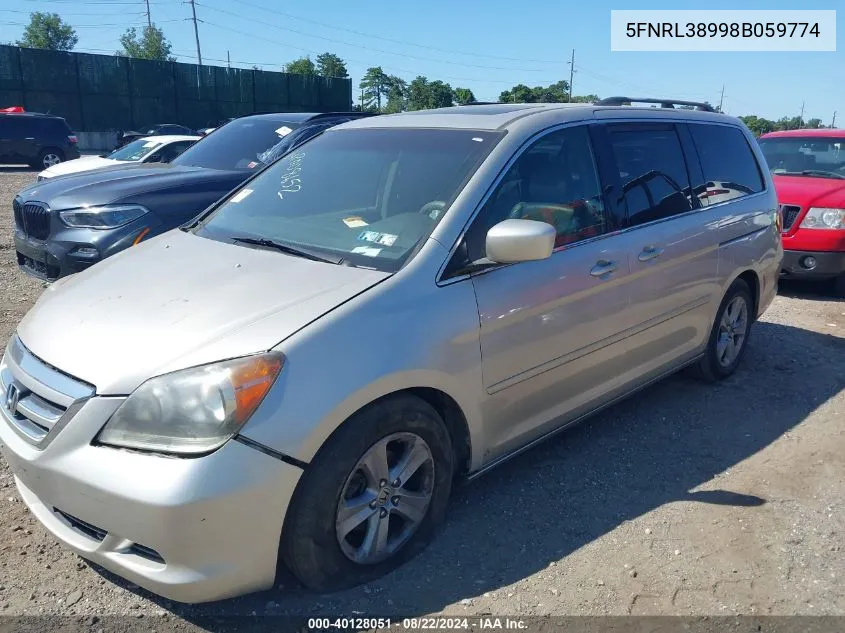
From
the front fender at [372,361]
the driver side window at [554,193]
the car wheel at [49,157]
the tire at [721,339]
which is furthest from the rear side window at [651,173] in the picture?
the car wheel at [49,157]

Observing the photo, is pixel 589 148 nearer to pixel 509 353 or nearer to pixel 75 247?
pixel 509 353

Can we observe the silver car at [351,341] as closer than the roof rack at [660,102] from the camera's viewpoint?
Yes

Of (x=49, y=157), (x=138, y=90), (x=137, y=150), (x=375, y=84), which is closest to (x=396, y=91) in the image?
(x=375, y=84)

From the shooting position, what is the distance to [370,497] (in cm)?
279

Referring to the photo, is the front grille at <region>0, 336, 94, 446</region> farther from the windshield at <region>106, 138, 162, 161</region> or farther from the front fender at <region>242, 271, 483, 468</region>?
the windshield at <region>106, 138, 162, 161</region>

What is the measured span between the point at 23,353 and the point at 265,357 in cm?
113

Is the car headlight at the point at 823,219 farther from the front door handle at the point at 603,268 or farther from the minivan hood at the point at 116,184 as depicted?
the minivan hood at the point at 116,184

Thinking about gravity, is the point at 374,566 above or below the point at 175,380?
below

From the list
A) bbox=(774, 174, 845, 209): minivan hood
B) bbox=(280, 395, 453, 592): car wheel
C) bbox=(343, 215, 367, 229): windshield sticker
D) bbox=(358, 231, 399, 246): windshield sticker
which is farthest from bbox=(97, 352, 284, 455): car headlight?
bbox=(774, 174, 845, 209): minivan hood

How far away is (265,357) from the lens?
2453 millimetres

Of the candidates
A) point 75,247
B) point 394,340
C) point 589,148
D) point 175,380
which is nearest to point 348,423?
point 394,340

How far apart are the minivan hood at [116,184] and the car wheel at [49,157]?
17362mm

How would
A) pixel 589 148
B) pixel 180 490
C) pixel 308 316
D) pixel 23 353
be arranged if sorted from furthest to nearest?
1. pixel 589 148
2. pixel 23 353
3. pixel 308 316
4. pixel 180 490

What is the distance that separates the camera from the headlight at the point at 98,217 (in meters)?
5.69
